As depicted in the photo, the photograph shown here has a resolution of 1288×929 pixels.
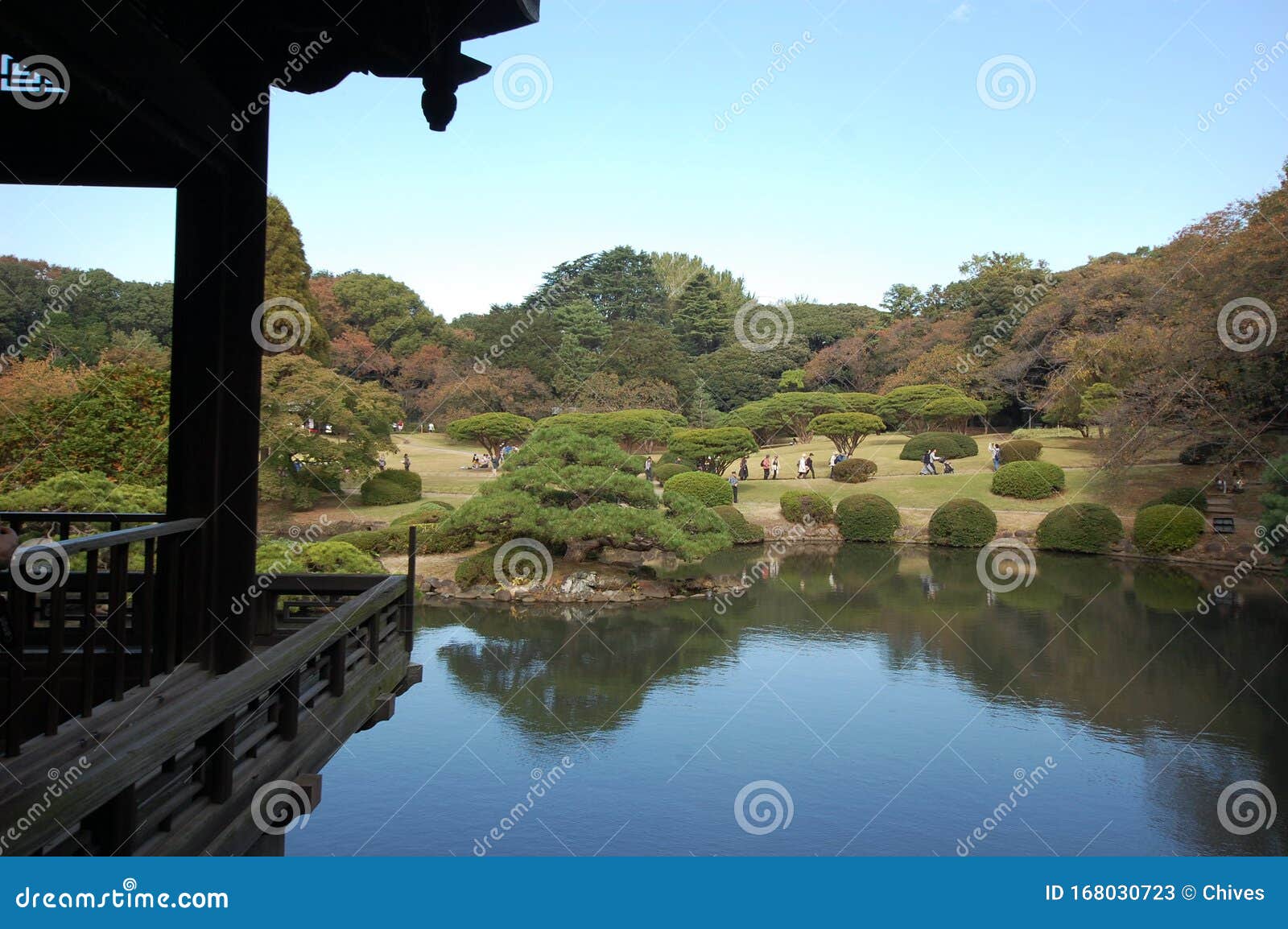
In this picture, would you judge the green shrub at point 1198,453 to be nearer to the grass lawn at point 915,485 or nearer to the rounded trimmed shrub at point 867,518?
the grass lawn at point 915,485

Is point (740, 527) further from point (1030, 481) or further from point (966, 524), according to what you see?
point (1030, 481)

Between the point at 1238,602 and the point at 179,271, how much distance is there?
16.0 metres

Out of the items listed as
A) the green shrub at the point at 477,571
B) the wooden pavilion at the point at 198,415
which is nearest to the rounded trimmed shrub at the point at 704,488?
the green shrub at the point at 477,571


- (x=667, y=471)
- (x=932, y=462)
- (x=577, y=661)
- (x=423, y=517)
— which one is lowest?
(x=577, y=661)

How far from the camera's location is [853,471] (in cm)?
2503

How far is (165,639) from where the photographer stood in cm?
306

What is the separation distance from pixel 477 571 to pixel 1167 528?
12.4m

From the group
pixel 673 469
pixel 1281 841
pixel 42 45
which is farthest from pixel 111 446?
pixel 673 469

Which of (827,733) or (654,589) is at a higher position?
(654,589)

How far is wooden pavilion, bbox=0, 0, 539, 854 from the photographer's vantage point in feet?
8.38

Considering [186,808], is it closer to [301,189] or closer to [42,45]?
[42,45]

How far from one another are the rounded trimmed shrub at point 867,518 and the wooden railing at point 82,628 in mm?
18654

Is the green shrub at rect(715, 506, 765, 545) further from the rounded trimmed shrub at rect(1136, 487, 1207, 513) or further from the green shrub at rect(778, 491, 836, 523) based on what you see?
the rounded trimmed shrub at rect(1136, 487, 1207, 513)

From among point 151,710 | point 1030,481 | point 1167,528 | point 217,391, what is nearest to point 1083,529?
point 1167,528
